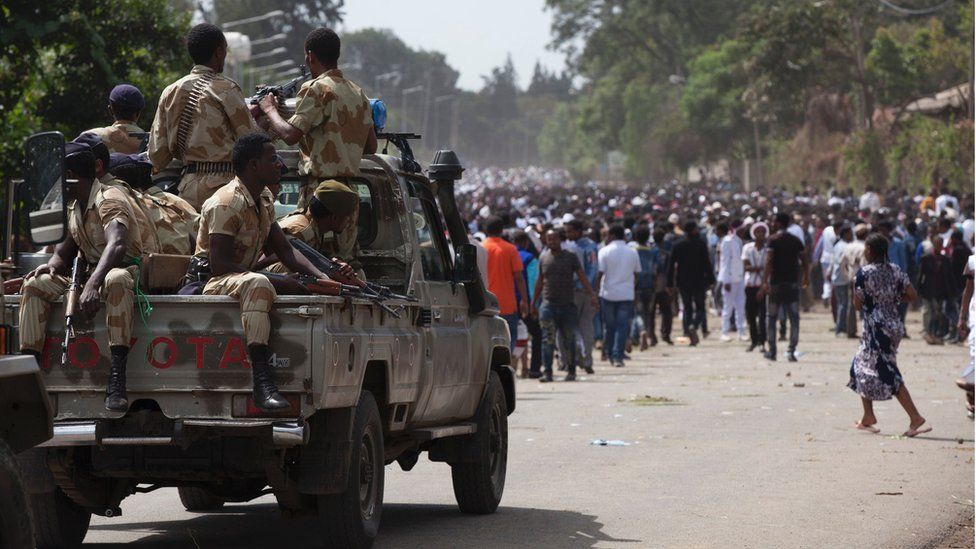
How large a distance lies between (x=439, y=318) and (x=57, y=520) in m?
2.18

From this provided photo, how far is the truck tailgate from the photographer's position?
7129mm

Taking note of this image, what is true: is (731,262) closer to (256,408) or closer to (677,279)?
(677,279)

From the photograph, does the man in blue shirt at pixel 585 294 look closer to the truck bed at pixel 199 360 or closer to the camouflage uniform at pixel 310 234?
the camouflage uniform at pixel 310 234

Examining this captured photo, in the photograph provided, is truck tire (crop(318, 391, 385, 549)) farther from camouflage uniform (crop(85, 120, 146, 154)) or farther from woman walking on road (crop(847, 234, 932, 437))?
woman walking on road (crop(847, 234, 932, 437))

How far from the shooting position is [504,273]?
18.1 meters

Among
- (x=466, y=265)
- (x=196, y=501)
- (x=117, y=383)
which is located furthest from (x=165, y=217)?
(x=196, y=501)

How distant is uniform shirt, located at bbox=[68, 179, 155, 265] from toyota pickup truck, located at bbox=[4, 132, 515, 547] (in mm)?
150

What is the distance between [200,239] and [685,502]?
141 inches

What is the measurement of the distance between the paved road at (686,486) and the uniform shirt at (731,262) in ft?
22.2

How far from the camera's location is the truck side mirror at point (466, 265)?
934 cm

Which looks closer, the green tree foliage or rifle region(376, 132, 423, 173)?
rifle region(376, 132, 423, 173)

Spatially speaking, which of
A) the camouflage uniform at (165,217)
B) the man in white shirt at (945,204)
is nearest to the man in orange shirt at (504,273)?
the camouflage uniform at (165,217)

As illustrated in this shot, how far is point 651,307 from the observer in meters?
25.6

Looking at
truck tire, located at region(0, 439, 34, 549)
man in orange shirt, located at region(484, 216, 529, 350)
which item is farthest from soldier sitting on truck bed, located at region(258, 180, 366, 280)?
man in orange shirt, located at region(484, 216, 529, 350)
